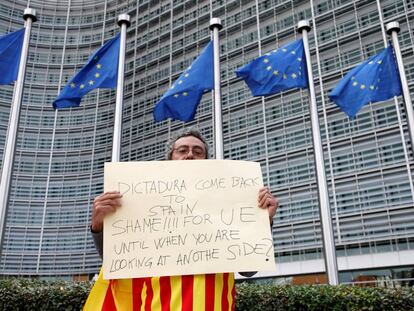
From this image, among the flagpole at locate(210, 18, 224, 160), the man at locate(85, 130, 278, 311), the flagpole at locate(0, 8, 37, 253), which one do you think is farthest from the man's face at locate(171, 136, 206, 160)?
the flagpole at locate(0, 8, 37, 253)

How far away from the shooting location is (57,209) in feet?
95.1

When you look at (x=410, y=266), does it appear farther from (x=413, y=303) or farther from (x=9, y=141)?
(x=9, y=141)

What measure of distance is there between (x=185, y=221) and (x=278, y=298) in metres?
3.80

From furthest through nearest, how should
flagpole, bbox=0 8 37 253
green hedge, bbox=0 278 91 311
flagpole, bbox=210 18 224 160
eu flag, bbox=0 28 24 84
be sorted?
eu flag, bbox=0 28 24 84
flagpole, bbox=210 18 224 160
flagpole, bbox=0 8 37 253
green hedge, bbox=0 278 91 311

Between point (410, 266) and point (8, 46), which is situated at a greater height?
point (8, 46)

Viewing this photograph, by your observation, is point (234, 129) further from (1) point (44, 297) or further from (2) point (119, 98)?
(1) point (44, 297)

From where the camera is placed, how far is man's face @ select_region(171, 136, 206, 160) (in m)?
2.09

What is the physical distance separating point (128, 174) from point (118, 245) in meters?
0.33

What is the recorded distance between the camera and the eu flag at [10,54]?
357 inches

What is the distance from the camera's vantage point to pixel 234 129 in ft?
82.9

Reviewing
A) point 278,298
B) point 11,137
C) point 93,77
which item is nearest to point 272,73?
point 93,77

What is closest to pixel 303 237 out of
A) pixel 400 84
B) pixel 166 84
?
pixel 400 84

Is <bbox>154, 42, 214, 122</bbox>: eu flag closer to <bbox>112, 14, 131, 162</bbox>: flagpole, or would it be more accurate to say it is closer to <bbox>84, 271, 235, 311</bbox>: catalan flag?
<bbox>112, 14, 131, 162</bbox>: flagpole

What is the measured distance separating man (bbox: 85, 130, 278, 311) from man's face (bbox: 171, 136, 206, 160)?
39cm
